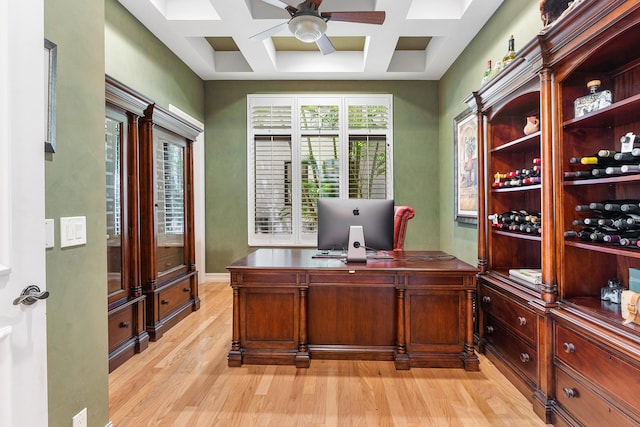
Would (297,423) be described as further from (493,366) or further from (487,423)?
(493,366)

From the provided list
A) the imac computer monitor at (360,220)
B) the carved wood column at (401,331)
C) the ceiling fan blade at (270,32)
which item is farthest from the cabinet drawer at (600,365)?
the ceiling fan blade at (270,32)

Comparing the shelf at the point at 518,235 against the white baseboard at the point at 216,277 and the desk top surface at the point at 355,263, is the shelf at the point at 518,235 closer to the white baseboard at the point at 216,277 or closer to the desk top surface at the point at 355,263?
the desk top surface at the point at 355,263

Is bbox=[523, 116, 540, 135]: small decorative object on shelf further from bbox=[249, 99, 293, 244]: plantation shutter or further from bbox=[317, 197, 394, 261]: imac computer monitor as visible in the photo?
bbox=[249, 99, 293, 244]: plantation shutter

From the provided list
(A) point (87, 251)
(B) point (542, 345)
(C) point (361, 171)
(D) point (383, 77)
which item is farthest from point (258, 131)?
(B) point (542, 345)

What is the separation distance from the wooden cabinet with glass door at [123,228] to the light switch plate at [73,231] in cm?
128

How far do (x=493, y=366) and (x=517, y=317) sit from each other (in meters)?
0.58

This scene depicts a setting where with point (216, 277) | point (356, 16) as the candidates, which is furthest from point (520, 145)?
point (216, 277)

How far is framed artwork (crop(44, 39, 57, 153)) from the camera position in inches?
53.9

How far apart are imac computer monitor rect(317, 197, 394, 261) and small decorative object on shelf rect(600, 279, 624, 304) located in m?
1.44

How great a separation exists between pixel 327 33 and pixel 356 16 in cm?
90

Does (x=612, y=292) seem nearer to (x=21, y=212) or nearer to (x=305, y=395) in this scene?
(x=305, y=395)

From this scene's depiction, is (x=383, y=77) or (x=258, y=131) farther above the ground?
(x=383, y=77)

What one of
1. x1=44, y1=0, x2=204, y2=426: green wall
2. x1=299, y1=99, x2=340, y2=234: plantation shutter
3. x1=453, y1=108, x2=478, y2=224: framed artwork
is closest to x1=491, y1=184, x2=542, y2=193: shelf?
x1=453, y1=108, x2=478, y2=224: framed artwork

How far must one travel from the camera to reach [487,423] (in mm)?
2043
